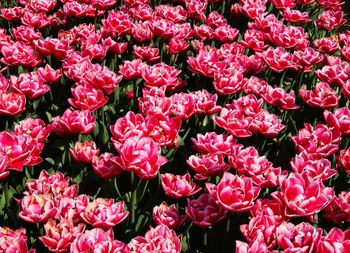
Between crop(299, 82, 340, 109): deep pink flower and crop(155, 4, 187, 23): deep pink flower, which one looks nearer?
crop(299, 82, 340, 109): deep pink flower

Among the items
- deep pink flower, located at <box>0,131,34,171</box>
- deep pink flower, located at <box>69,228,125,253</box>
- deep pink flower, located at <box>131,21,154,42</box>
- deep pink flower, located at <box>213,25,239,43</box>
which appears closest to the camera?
deep pink flower, located at <box>69,228,125,253</box>

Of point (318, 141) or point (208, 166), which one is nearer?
point (208, 166)

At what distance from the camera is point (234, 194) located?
6.73 ft

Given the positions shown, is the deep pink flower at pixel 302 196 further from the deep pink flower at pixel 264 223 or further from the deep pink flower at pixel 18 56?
the deep pink flower at pixel 18 56

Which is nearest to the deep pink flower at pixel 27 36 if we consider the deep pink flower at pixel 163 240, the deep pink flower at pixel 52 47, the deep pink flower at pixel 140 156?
the deep pink flower at pixel 52 47

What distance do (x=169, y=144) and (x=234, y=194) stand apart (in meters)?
0.57

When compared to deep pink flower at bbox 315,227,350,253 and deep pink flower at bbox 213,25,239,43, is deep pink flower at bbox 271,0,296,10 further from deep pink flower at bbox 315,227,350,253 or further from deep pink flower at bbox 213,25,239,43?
deep pink flower at bbox 315,227,350,253

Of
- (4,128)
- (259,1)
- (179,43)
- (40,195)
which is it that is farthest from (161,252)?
(259,1)

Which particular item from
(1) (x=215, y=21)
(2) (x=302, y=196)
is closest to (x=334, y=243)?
(2) (x=302, y=196)

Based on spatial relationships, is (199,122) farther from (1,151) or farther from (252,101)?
(1,151)

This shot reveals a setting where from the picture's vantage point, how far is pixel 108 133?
10.1ft

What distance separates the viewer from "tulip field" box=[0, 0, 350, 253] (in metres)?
2.05

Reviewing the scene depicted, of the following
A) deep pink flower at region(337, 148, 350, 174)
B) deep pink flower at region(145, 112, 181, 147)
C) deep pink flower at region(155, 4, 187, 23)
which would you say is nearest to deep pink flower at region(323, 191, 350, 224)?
deep pink flower at region(337, 148, 350, 174)

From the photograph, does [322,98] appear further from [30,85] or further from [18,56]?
[18,56]
